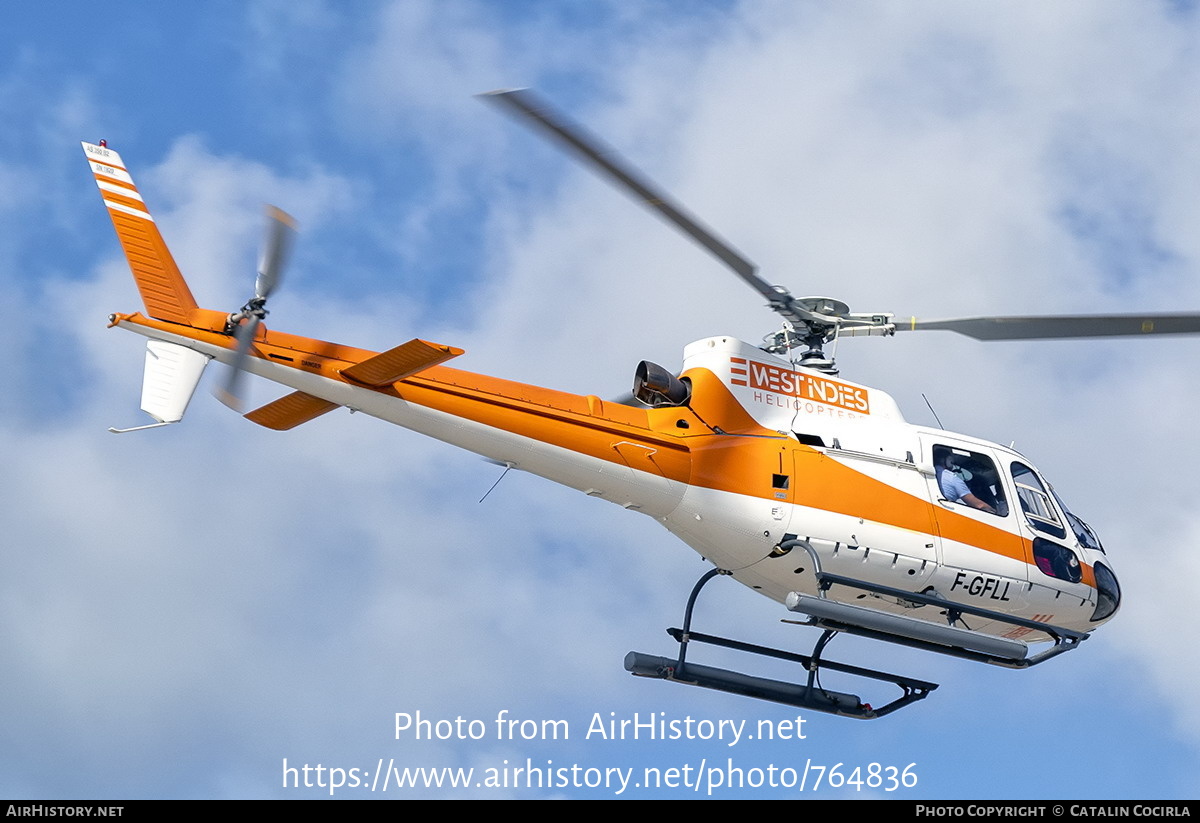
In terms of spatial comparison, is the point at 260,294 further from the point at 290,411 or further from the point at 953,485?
the point at 953,485

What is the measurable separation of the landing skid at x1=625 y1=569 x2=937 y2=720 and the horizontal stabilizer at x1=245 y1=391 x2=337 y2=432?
11.6 feet

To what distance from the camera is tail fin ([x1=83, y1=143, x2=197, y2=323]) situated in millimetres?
13266

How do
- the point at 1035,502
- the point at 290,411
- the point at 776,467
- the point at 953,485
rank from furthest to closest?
the point at 1035,502
the point at 953,485
the point at 776,467
the point at 290,411

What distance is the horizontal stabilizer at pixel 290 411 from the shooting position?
567 inches

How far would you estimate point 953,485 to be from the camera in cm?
1548

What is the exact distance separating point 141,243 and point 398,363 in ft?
7.56

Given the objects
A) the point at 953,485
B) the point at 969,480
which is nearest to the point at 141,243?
the point at 953,485

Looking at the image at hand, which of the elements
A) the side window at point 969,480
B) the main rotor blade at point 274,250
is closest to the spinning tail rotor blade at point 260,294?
the main rotor blade at point 274,250

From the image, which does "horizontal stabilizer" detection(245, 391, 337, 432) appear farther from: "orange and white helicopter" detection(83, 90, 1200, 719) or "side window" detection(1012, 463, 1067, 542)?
"side window" detection(1012, 463, 1067, 542)

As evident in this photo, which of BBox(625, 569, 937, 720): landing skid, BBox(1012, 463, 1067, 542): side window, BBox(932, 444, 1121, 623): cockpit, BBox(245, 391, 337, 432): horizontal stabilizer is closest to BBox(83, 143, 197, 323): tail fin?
BBox(245, 391, 337, 432): horizontal stabilizer

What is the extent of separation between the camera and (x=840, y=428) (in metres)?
15.3

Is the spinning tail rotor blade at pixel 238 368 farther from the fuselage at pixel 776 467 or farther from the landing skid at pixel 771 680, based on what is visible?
the landing skid at pixel 771 680

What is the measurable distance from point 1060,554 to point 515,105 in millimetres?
7527
